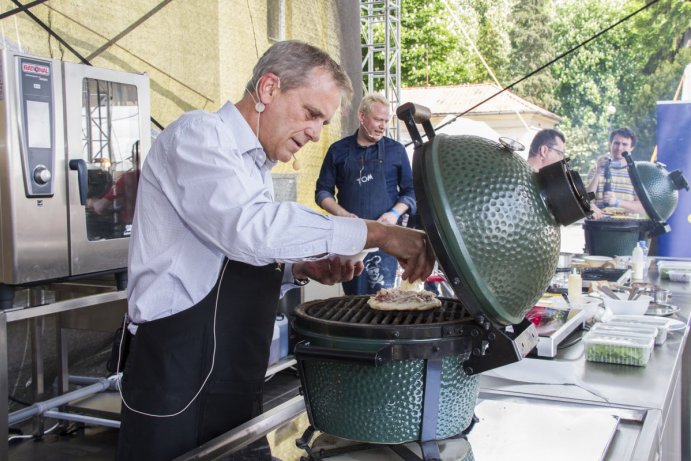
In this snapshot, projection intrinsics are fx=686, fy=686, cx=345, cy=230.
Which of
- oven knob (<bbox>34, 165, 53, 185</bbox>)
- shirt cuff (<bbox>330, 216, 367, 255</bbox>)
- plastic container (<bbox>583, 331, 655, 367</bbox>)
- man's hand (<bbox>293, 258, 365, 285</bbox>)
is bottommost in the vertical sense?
plastic container (<bbox>583, 331, 655, 367</bbox>)

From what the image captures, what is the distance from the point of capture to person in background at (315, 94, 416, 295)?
15.7ft

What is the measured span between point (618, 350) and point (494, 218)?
115 centimetres

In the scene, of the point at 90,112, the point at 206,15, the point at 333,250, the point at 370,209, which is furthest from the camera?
the point at 206,15

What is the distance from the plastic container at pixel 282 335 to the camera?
3.79m

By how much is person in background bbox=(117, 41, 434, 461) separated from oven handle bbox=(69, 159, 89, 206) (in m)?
1.51

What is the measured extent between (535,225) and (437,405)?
1.15ft

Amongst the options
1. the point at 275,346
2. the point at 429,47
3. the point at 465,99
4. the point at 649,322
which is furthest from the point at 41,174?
the point at 429,47

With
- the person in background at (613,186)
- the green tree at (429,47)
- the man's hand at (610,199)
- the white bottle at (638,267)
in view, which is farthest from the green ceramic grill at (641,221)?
the green tree at (429,47)

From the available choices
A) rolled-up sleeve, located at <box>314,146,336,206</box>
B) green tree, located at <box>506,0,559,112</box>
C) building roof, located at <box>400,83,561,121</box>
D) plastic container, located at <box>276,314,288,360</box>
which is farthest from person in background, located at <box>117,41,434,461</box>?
green tree, located at <box>506,0,559,112</box>

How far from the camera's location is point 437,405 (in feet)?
3.84

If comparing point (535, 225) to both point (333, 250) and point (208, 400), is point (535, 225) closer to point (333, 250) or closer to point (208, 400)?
point (333, 250)

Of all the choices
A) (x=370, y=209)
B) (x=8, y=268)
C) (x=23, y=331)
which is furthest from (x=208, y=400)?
(x=370, y=209)

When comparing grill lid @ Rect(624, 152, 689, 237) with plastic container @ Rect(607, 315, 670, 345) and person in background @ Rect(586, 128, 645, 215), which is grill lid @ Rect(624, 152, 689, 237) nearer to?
person in background @ Rect(586, 128, 645, 215)

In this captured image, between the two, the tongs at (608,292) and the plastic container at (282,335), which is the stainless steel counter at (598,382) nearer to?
the tongs at (608,292)
